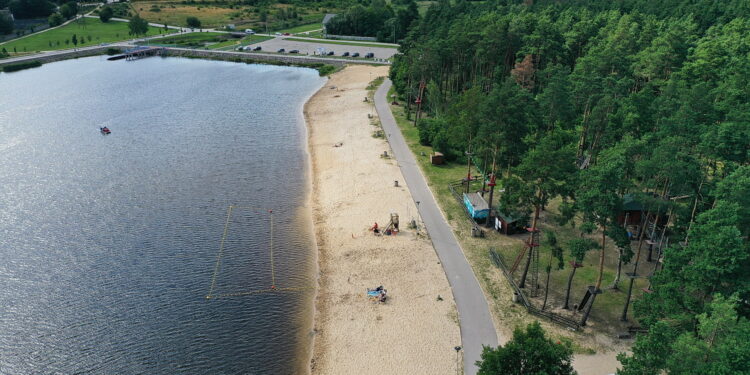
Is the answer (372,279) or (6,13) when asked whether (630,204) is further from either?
(6,13)

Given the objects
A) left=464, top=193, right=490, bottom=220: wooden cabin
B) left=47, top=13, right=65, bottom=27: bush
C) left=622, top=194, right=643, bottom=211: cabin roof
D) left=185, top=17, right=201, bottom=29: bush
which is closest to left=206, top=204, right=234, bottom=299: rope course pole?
left=464, top=193, right=490, bottom=220: wooden cabin

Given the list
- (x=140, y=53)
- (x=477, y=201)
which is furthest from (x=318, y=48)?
(x=477, y=201)

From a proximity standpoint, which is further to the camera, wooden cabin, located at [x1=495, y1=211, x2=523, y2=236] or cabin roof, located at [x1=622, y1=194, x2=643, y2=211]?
wooden cabin, located at [x1=495, y1=211, x2=523, y2=236]

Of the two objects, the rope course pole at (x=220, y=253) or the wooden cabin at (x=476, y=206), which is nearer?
the rope course pole at (x=220, y=253)

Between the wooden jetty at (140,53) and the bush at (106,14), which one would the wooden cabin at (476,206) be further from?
the bush at (106,14)

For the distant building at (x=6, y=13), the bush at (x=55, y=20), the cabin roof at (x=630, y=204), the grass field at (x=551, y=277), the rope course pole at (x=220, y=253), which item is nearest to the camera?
the grass field at (x=551, y=277)

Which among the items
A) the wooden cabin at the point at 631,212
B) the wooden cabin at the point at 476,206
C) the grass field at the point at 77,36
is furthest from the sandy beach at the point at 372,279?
the grass field at the point at 77,36

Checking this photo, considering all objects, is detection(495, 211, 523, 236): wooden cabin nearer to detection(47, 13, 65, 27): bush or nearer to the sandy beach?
the sandy beach
